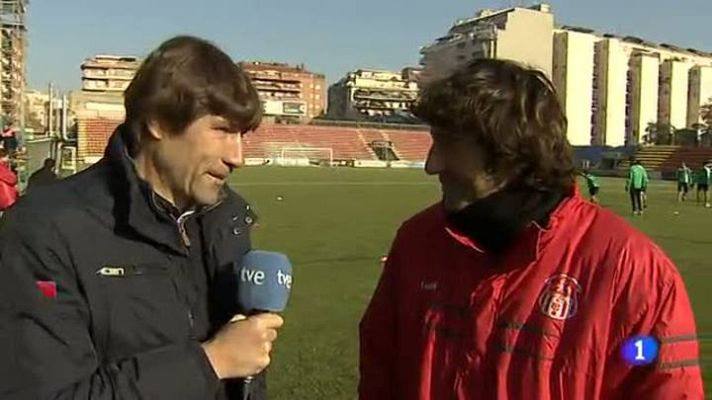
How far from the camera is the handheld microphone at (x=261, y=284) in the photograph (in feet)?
6.91

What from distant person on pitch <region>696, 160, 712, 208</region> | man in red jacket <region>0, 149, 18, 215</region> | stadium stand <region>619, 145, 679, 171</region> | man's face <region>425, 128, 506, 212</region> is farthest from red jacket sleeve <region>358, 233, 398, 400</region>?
stadium stand <region>619, 145, 679, 171</region>

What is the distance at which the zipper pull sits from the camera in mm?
1949

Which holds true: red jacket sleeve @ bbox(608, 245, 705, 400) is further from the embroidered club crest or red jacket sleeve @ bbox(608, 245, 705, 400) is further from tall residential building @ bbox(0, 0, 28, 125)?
tall residential building @ bbox(0, 0, 28, 125)

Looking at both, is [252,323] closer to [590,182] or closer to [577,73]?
[590,182]

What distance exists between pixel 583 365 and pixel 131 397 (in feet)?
3.32

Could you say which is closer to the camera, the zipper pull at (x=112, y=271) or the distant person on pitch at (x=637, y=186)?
the zipper pull at (x=112, y=271)

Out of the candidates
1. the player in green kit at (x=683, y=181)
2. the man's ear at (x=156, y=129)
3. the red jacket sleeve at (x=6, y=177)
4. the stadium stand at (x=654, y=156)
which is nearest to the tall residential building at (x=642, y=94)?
the stadium stand at (x=654, y=156)

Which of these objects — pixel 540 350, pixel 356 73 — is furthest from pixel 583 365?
pixel 356 73

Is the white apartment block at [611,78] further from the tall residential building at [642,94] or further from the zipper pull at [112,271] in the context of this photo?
the zipper pull at [112,271]

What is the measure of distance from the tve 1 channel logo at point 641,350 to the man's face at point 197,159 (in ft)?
3.29

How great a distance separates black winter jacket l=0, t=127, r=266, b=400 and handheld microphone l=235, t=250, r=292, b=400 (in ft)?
0.37

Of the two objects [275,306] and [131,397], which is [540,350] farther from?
[131,397]

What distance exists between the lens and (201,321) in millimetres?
2176

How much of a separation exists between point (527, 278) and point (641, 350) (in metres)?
0.31
